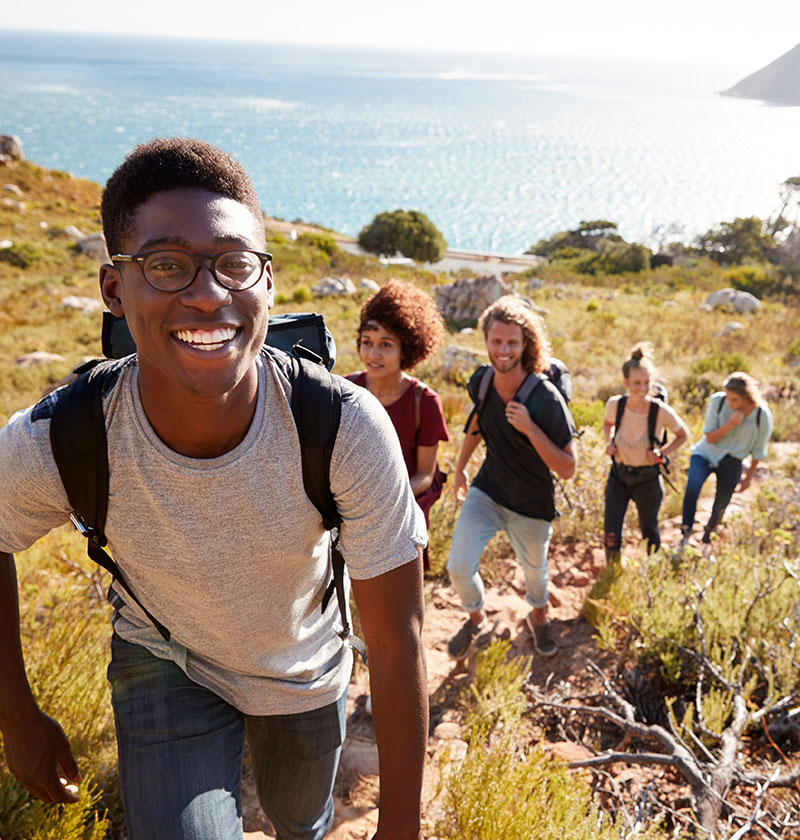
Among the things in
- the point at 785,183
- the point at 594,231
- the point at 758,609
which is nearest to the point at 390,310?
the point at 758,609

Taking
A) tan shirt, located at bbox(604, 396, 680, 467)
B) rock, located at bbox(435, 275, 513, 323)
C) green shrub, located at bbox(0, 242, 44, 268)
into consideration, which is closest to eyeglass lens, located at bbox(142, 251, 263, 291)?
tan shirt, located at bbox(604, 396, 680, 467)

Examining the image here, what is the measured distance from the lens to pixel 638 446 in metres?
4.32

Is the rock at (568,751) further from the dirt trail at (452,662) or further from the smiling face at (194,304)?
the smiling face at (194,304)

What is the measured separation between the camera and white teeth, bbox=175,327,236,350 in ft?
3.88

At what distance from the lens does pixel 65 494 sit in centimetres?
127

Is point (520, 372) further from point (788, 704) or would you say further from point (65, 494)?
point (65, 494)

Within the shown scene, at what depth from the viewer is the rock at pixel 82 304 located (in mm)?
17938

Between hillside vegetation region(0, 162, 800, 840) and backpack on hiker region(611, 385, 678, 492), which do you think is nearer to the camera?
hillside vegetation region(0, 162, 800, 840)

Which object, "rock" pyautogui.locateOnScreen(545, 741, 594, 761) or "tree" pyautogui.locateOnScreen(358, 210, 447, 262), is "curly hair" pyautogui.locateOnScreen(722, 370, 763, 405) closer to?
"rock" pyautogui.locateOnScreen(545, 741, 594, 761)

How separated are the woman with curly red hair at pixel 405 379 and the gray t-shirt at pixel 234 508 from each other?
5.51ft

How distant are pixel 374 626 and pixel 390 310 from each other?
206cm

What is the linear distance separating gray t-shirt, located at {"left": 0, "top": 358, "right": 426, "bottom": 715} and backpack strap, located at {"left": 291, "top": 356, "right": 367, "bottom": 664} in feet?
0.07

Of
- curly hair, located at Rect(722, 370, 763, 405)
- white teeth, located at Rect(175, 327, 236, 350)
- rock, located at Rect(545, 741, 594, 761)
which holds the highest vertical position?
white teeth, located at Rect(175, 327, 236, 350)

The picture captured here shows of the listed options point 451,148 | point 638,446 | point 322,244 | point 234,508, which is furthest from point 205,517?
point 451,148
